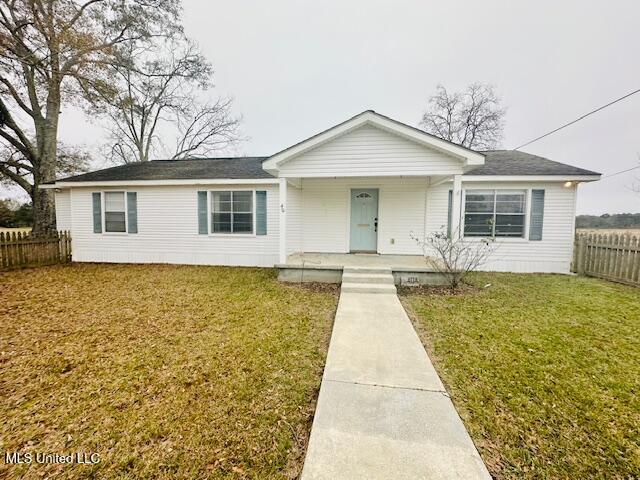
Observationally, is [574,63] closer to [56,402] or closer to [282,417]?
[282,417]

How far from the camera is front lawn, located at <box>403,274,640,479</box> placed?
1.90 m

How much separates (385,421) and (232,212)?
8.17 meters

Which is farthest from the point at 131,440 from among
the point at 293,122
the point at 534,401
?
the point at 293,122

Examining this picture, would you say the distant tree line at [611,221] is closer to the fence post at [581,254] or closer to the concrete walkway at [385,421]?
the fence post at [581,254]

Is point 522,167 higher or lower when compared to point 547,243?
higher

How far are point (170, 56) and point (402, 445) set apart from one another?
23675 mm

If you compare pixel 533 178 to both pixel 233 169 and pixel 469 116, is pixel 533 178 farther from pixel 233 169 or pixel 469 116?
pixel 469 116

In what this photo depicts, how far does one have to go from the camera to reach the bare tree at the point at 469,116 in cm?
1975

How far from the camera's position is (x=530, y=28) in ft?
42.4

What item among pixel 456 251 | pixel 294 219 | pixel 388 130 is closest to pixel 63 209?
pixel 294 219

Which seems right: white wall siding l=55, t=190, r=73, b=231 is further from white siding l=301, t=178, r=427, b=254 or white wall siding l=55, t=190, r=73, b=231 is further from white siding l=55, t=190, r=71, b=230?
white siding l=301, t=178, r=427, b=254

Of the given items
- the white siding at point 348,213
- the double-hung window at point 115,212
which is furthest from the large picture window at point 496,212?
the double-hung window at point 115,212

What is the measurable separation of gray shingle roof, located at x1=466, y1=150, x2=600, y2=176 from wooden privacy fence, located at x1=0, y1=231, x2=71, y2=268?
14661 millimetres

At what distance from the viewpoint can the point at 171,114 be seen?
19250mm
